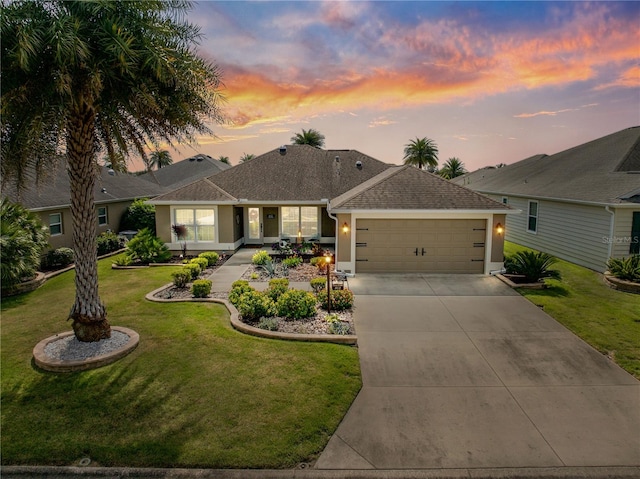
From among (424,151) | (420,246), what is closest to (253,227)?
(420,246)

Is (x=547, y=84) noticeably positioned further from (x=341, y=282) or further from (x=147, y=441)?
(x=147, y=441)

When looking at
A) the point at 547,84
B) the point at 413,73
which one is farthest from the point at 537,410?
the point at 547,84

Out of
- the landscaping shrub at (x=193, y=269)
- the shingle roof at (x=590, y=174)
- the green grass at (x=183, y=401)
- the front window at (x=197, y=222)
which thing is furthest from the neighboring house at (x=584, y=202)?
the front window at (x=197, y=222)

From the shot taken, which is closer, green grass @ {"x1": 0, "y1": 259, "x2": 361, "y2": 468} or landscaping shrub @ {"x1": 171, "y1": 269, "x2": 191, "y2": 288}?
green grass @ {"x1": 0, "y1": 259, "x2": 361, "y2": 468}

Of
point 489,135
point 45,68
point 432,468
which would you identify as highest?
point 489,135

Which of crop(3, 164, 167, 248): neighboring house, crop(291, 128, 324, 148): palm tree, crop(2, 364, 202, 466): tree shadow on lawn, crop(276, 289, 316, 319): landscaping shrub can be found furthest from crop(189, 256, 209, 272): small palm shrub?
crop(291, 128, 324, 148): palm tree

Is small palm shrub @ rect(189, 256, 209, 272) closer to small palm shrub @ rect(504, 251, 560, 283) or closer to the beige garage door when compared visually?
the beige garage door
